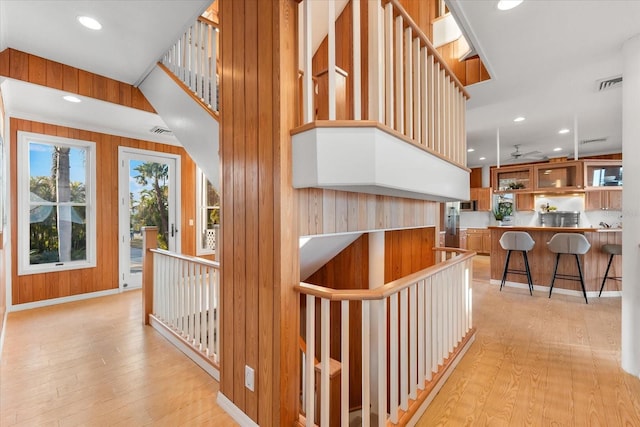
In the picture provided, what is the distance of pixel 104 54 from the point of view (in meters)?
2.95

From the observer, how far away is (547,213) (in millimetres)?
6555

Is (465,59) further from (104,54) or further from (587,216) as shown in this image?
(587,216)

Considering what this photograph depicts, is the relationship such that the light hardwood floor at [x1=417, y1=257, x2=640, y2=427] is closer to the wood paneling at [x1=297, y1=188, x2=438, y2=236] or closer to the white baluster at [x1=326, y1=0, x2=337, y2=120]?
the wood paneling at [x1=297, y1=188, x2=438, y2=236]

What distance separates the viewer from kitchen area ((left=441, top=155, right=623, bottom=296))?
177 inches

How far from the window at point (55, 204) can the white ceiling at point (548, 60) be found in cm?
502

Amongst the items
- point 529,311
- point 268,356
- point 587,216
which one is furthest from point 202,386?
point 587,216

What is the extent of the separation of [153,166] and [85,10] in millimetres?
3059

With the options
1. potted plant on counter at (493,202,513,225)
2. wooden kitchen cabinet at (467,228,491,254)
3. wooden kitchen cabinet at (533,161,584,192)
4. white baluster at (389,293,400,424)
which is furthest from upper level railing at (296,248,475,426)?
wooden kitchen cabinet at (467,228,491,254)

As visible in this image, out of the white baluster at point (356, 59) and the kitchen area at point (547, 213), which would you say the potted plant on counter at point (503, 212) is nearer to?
the kitchen area at point (547, 213)

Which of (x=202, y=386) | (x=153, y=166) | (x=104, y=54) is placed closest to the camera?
(x=202, y=386)

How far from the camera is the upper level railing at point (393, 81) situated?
58.1 inches

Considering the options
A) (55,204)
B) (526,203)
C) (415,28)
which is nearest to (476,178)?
(526,203)

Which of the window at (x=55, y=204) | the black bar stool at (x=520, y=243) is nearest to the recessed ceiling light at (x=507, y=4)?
the black bar stool at (x=520, y=243)

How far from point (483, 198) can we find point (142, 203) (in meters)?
8.04
